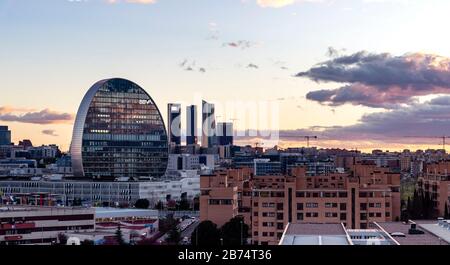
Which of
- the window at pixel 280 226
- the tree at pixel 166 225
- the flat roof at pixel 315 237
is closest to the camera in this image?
the flat roof at pixel 315 237

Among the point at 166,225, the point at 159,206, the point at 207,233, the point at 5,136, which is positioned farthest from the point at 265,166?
the point at 207,233

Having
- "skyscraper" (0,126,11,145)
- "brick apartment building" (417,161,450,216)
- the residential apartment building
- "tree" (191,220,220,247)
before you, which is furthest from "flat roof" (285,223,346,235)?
"skyscraper" (0,126,11,145)

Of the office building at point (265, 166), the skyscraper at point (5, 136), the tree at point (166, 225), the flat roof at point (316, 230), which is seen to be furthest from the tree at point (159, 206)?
the skyscraper at point (5, 136)

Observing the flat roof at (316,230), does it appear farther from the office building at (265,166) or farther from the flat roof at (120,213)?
the office building at (265,166)

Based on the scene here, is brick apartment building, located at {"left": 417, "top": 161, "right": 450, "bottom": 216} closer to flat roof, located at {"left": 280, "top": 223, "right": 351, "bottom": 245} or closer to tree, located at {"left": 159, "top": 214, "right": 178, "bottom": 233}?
tree, located at {"left": 159, "top": 214, "right": 178, "bottom": 233}

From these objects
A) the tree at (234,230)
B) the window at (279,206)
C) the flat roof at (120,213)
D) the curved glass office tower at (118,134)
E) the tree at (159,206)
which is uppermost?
the curved glass office tower at (118,134)

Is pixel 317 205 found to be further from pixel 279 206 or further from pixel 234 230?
pixel 234 230

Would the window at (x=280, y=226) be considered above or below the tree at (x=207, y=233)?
above
